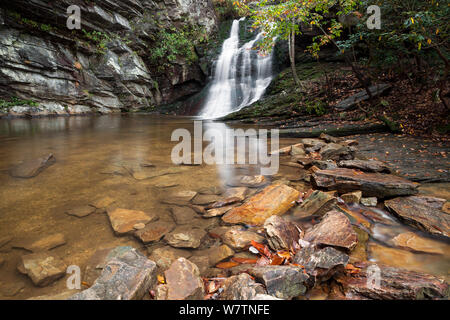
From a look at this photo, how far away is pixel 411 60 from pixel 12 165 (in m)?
11.2

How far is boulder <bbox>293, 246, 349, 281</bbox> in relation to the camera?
1.38 metres

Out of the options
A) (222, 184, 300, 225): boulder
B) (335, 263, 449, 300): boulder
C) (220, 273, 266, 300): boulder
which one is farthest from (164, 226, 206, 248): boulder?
(335, 263, 449, 300): boulder

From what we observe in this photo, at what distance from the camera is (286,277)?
1340 mm

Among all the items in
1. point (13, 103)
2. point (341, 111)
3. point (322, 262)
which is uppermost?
point (13, 103)

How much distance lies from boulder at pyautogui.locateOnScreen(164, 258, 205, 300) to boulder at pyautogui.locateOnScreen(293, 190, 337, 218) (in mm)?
1332

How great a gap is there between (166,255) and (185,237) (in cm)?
25

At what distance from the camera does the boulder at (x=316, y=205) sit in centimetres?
226

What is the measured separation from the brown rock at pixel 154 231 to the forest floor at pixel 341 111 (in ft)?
19.3

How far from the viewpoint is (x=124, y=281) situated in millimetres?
1278

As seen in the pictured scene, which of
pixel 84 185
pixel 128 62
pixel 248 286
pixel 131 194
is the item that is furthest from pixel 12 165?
pixel 128 62

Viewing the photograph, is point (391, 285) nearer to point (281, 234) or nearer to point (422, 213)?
point (281, 234)

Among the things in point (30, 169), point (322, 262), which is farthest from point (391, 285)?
point (30, 169)

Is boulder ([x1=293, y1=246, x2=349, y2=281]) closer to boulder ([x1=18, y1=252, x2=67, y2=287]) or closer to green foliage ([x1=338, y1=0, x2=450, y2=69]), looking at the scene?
boulder ([x1=18, y1=252, x2=67, y2=287])

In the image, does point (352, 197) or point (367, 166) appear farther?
point (367, 166)
